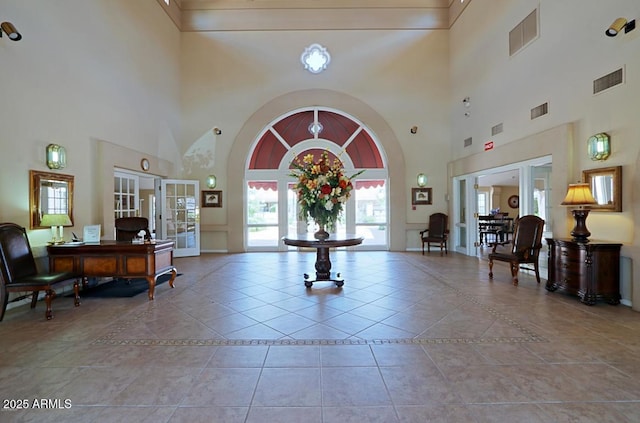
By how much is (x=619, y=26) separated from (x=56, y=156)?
7623 millimetres

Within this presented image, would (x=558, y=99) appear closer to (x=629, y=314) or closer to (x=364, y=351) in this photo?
(x=629, y=314)

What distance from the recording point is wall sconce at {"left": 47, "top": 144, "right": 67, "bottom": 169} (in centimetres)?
445

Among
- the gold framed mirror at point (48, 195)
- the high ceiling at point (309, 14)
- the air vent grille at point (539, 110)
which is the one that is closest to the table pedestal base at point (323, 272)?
the gold framed mirror at point (48, 195)

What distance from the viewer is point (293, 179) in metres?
8.89

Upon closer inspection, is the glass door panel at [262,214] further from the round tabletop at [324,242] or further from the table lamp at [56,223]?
the table lamp at [56,223]

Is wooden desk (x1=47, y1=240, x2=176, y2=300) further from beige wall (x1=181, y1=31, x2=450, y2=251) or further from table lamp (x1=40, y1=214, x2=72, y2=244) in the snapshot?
beige wall (x1=181, y1=31, x2=450, y2=251)

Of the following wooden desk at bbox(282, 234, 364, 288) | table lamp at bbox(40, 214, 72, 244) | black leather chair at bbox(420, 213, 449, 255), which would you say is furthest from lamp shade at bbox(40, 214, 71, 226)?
black leather chair at bbox(420, 213, 449, 255)

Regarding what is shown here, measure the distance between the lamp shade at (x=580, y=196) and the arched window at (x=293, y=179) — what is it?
4.99m

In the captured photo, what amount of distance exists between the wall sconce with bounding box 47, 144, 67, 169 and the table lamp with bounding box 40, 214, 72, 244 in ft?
2.75

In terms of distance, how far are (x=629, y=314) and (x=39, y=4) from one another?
8508mm

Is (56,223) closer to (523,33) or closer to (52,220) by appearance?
(52,220)

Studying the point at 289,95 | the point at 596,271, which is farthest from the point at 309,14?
the point at 596,271

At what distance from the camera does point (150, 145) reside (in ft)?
23.6

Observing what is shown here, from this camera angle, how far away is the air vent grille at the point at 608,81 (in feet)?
12.9
